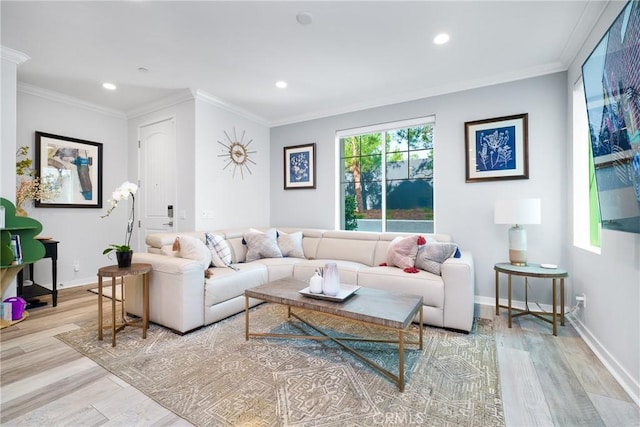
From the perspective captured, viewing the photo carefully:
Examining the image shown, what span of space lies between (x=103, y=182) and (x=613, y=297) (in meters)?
5.85

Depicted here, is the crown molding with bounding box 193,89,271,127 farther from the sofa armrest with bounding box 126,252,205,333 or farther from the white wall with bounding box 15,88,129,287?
the sofa armrest with bounding box 126,252,205,333

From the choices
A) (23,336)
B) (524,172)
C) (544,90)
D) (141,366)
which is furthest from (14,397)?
(544,90)

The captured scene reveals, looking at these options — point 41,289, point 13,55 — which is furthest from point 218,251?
point 13,55

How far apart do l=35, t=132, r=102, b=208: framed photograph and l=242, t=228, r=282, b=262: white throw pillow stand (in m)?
2.41

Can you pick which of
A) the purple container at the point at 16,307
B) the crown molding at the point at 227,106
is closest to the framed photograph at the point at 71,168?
the purple container at the point at 16,307

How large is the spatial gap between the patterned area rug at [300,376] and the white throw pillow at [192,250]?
65 centimetres

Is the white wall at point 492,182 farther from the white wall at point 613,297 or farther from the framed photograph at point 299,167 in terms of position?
the framed photograph at point 299,167

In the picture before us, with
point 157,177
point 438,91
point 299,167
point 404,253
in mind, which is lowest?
point 404,253

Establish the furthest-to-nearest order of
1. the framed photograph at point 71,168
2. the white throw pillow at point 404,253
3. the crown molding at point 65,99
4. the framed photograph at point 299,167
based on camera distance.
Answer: the framed photograph at point 299,167 → the framed photograph at point 71,168 → the crown molding at point 65,99 → the white throw pillow at point 404,253

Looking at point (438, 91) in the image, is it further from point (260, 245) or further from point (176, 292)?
point (176, 292)

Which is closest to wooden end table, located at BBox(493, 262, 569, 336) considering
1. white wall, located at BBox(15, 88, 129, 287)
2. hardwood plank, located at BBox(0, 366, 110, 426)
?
hardwood plank, located at BBox(0, 366, 110, 426)

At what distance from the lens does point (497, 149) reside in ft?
10.6

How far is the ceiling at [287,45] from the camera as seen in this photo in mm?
2178

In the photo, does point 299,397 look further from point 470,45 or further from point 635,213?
point 470,45
